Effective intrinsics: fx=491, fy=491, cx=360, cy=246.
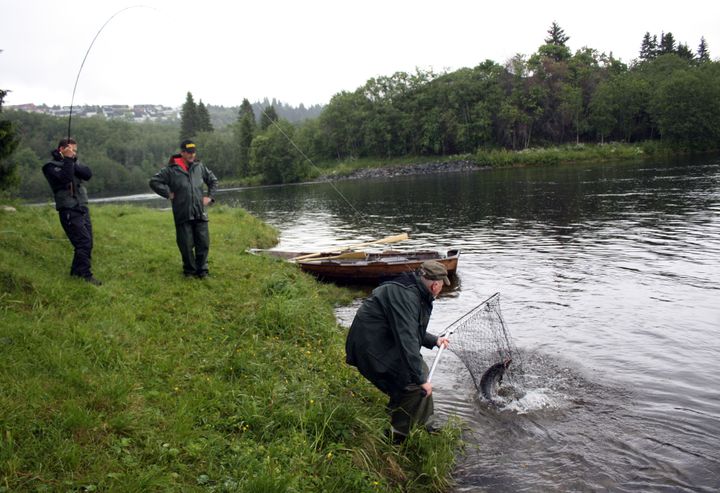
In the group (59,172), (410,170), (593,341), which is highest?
(410,170)

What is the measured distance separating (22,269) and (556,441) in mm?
8889

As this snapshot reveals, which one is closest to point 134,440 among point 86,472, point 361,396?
point 86,472

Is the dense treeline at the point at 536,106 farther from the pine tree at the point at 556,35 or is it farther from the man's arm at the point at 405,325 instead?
the man's arm at the point at 405,325

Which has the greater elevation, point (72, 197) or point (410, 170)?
point (410, 170)

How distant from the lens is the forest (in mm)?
75250

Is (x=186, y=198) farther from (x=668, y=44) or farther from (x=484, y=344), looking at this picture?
(x=668, y=44)

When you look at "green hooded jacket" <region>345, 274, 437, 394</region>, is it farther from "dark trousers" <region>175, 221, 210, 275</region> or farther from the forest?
the forest

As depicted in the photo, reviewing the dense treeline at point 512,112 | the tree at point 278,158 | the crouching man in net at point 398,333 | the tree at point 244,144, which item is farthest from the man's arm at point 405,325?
the tree at point 244,144

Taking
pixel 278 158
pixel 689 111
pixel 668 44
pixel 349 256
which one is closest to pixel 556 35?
pixel 668 44

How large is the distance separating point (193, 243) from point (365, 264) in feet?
21.6

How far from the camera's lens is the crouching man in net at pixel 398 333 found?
5555mm

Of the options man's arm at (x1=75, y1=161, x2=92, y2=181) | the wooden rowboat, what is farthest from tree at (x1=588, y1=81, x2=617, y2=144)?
man's arm at (x1=75, y1=161, x2=92, y2=181)

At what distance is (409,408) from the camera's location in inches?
244

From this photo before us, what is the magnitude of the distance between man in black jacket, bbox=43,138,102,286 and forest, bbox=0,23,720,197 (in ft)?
188
